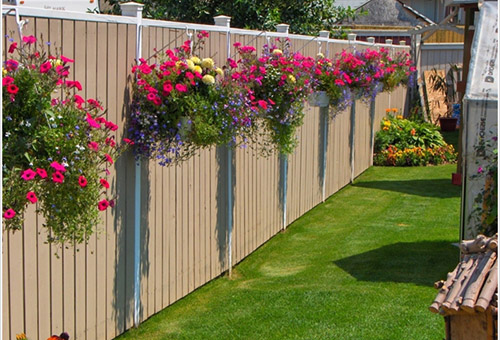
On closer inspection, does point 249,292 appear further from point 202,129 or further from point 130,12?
point 130,12

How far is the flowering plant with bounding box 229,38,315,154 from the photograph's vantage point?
7.72 m

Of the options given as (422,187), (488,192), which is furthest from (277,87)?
(422,187)

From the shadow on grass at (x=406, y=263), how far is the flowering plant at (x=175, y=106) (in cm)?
259

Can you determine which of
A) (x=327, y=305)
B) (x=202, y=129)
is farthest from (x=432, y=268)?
(x=202, y=129)

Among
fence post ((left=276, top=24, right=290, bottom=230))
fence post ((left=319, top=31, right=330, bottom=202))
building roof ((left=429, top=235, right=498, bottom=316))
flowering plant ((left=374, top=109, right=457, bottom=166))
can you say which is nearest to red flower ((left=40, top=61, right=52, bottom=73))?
building roof ((left=429, top=235, right=498, bottom=316))

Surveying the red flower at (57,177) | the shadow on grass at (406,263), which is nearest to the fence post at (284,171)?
the shadow on grass at (406,263)

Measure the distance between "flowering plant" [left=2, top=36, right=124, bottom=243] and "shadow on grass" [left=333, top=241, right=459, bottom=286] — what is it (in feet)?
14.0

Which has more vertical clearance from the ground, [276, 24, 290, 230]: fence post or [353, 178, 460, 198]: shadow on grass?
[276, 24, 290, 230]: fence post

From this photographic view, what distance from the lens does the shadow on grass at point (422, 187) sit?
1260 cm

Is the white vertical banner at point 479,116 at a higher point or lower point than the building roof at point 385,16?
lower

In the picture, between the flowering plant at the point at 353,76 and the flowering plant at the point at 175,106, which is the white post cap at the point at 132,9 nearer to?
the flowering plant at the point at 175,106

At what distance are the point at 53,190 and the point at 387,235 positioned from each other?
20.9ft

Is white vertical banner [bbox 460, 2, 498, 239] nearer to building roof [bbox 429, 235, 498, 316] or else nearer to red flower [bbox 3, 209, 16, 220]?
building roof [bbox 429, 235, 498, 316]

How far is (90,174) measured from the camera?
4211 mm
